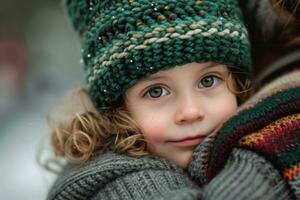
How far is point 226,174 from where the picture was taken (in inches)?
34.2

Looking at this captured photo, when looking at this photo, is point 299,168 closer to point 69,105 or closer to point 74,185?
point 74,185

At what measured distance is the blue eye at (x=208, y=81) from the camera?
108cm

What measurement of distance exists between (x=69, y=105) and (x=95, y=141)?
0.76 feet

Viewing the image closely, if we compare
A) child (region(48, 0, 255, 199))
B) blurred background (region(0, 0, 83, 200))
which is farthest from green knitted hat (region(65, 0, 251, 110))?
blurred background (region(0, 0, 83, 200))

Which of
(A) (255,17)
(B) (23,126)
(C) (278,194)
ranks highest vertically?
(A) (255,17)

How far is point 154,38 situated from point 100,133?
0.24 metres

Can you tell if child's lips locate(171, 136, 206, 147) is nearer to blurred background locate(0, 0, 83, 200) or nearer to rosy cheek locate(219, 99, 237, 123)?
rosy cheek locate(219, 99, 237, 123)

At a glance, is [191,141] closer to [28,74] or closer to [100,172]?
[100,172]

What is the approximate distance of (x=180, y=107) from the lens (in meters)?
1.05

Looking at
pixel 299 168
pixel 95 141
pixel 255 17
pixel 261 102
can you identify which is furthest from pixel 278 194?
pixel 255 17

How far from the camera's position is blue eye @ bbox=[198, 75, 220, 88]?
1084 millimetres

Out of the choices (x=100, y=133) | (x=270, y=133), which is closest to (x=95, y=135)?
(x=100, y=133)

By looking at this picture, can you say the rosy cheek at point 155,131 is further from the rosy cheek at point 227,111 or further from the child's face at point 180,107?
the rosy cheek at point 227,111

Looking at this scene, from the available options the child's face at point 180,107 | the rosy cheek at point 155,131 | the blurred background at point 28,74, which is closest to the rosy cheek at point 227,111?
the child's face at point 180,107
